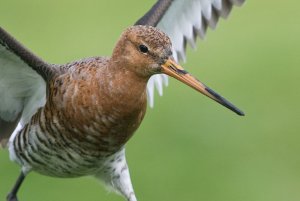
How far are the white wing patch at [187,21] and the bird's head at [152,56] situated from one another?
5.67 ft

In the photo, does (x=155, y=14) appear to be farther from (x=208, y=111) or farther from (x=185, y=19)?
(x=208, y=111)

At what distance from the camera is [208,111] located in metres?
17.2

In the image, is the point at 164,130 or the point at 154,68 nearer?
the point at 154,68

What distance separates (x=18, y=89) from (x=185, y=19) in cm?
177

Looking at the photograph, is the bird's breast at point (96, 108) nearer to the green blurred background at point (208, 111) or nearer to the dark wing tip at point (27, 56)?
the dark wing tip at point (27, 56)

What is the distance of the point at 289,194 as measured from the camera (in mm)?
15398

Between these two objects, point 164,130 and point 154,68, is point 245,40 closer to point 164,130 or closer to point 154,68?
point 164,130

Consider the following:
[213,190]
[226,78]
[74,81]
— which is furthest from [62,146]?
[226,78]

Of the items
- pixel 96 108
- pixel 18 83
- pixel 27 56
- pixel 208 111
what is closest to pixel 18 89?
pixel 18 83

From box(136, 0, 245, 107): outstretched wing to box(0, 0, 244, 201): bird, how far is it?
20 millimetres

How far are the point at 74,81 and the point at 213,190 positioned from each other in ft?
14.8

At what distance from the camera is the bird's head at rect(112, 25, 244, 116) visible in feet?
34.3

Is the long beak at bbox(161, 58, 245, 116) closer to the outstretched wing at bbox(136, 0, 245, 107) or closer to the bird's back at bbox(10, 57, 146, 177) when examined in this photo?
the bird's back at bbox(10, 57, 146, 177)

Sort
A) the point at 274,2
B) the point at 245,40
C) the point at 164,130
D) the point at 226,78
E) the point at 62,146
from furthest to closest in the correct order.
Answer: the point at 274,2 < the point at 245,40 < the point at 226,78 < the point at 164,130 < the point at 62,146
